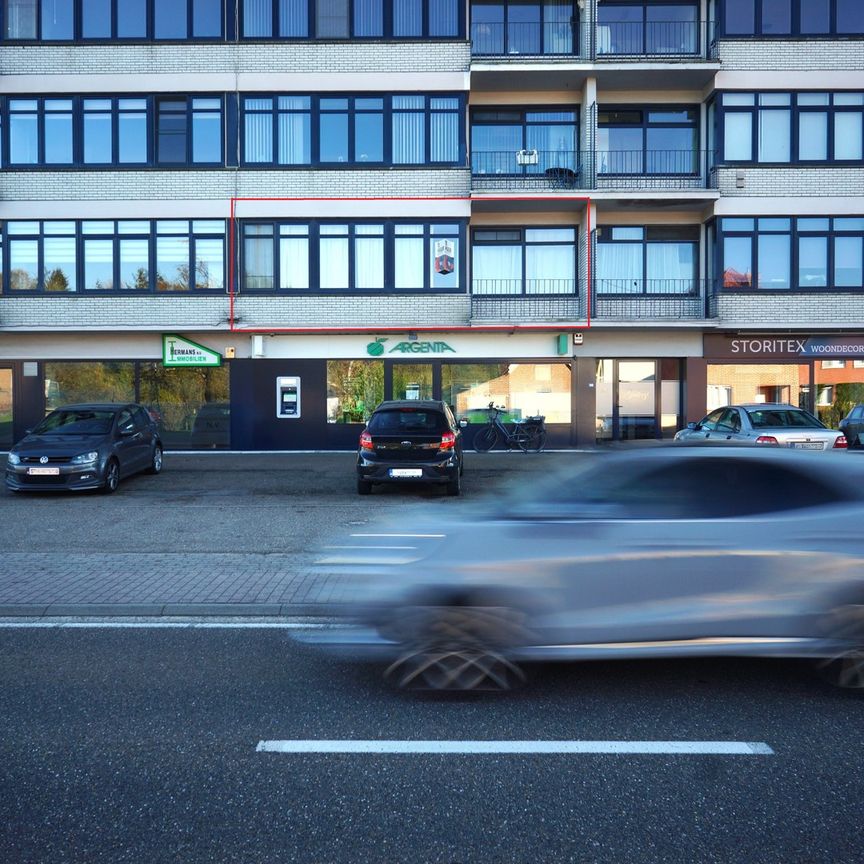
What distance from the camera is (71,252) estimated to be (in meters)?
22.2

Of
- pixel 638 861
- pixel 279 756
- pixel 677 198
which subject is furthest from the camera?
pixel 677 198

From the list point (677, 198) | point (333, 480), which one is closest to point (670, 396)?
point (677, 198)

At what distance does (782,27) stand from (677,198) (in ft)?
18.5

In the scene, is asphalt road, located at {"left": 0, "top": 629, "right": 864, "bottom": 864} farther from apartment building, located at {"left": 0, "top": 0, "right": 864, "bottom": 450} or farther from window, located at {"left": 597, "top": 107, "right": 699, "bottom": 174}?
window, located at {"left": 597, "top": 107, "right": 699, "bottom": 174}

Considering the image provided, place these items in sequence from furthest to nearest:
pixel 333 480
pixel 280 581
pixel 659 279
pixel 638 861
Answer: pixel 659 279 → pixel 333 480 → pixel 280 581 → pixel 638 861

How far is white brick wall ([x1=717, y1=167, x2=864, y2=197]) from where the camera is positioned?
22016 millimetres

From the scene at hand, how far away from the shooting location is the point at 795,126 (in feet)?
72.0

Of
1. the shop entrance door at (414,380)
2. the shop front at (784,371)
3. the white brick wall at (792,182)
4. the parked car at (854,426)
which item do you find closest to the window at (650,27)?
the white brick wall at (792,182)

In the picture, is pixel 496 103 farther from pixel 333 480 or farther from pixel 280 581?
pixel 280 581

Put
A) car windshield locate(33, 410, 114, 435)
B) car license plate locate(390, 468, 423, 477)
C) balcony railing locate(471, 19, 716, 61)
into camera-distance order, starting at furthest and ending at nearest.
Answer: balcony railing locate(471, 19, 716, 61) < car windshield locate(33, 410, 114, 435) < car license plate locate(390, 468, 423, 477)

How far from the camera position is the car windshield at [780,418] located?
13930 mm

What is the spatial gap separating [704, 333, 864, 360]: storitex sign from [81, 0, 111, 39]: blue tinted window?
18.4 meters

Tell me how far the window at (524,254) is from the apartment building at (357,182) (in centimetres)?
57

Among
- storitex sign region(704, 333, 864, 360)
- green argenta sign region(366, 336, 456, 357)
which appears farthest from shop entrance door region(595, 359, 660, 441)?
green argenta sign region(366, 336, 456, 357)
